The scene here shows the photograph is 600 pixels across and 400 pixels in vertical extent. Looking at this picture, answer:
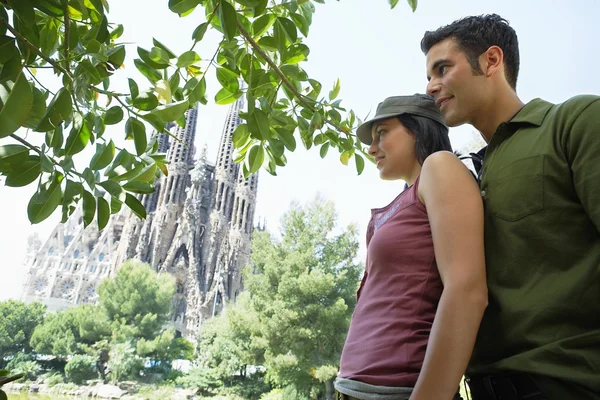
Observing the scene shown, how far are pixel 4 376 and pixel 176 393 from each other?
12.0 m

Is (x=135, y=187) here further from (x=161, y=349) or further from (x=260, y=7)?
(x=161, y=349)

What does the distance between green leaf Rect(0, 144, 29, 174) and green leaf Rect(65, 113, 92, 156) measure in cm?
6

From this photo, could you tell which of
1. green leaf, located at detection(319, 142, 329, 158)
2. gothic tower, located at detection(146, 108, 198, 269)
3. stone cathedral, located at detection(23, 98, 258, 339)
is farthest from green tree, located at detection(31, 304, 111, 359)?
green leaf, located at detection(319, 142, 329, 158)

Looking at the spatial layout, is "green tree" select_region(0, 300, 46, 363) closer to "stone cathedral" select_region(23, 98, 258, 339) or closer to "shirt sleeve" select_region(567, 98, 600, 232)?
"stone cathedral" select_region(23, 98, 258, 339)

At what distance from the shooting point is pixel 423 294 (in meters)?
0.52

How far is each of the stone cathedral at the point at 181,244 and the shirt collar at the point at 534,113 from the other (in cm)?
1752

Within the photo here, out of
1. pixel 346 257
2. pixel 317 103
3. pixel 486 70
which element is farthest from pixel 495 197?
pixel 346 257

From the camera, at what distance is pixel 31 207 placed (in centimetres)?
51

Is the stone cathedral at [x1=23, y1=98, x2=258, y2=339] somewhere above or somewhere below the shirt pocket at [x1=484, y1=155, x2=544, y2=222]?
above

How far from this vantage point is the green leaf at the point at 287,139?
74cm

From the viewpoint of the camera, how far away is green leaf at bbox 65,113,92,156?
55cm

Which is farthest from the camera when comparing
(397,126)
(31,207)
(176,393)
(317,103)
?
(176,393)

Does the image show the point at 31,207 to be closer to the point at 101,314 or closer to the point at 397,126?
the point at 397,126

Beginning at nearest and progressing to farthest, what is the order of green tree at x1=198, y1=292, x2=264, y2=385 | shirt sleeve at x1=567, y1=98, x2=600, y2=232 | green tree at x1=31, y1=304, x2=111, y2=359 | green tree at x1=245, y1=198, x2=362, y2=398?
1. shirt sleeve at x1=567, y1=98, x2=600, y2=232
2. green tree at x1=245, y1=198, x2=362, y2=398
3. green tree at x1=198, y1=292, x2=264, y2=385
4. green tree at x1=31, y1=304, x2=111, y2=359
